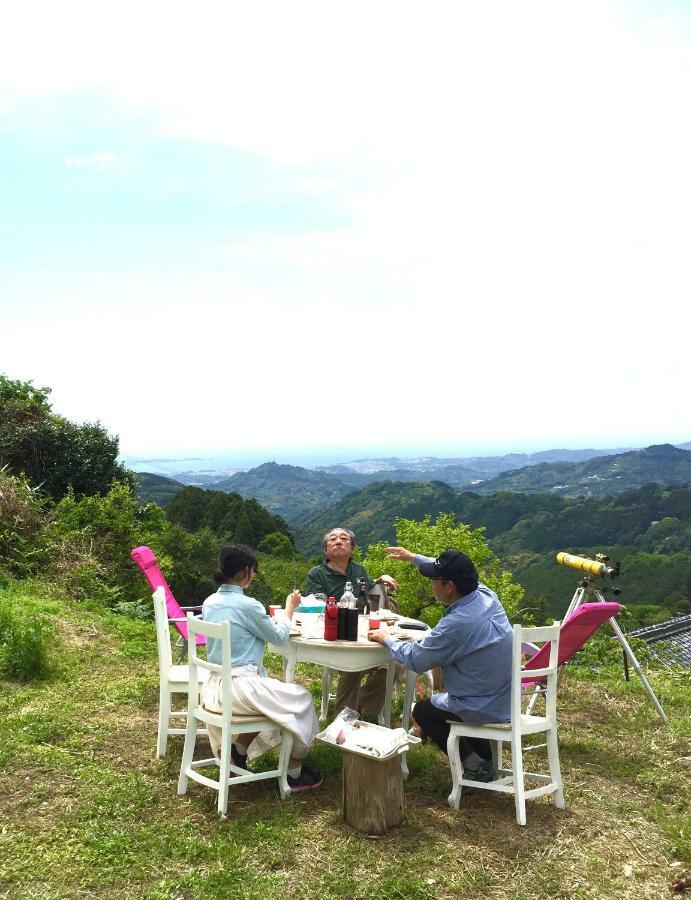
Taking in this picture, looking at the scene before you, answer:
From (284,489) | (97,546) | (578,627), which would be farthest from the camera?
(284,489)

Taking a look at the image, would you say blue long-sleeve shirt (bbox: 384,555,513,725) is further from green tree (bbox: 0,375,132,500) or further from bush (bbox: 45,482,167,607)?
green tree (bbox: 0,375,132,500)

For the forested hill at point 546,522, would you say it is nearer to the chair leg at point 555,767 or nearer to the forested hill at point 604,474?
the chair leg at point 555,767

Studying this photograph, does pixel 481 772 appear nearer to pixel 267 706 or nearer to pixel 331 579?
pixel 267 706

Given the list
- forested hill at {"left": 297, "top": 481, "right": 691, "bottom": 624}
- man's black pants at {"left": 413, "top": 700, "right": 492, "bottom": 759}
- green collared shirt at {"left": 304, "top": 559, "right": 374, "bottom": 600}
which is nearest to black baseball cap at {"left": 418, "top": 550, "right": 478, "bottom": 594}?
man's black pants at {"left": 413, "top": 700, "right": 492, "bottom": 759}

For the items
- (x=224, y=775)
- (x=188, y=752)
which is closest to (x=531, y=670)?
(x=224, y=775)

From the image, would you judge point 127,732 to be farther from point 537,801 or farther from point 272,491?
point 272,491

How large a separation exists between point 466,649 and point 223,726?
1531 mm

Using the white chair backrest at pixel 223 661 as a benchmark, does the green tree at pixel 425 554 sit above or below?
below

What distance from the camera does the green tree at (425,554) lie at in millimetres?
10969

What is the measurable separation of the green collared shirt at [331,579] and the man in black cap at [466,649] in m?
1.42

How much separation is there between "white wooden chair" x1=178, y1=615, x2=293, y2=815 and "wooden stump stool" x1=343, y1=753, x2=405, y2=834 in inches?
20.4

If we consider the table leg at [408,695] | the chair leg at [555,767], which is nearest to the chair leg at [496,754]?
the chair leg at [555,767]

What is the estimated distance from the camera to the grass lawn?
11.4ft

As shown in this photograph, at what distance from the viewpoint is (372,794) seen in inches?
155
